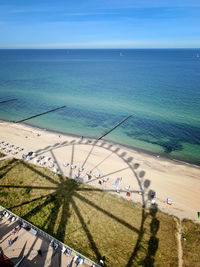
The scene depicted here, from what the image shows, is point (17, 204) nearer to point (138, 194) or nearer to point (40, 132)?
point (138, 194)

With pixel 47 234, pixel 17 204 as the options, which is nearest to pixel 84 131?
pixel 17 204

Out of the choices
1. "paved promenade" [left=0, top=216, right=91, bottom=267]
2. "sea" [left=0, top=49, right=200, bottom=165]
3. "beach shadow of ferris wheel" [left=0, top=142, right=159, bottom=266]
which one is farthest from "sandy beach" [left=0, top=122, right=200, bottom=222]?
"paved promenade" [left=0, top=216, right=91, bottom=267]

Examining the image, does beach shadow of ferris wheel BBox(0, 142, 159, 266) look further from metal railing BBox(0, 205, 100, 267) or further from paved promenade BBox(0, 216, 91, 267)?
paved promenade BBox(0, 216, 91, 267)

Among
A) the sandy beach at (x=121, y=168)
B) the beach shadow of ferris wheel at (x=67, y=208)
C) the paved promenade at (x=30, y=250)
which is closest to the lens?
the paved promenade at (x=30, y=250)

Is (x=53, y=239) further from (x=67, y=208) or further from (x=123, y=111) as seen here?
(x=123, y=111)

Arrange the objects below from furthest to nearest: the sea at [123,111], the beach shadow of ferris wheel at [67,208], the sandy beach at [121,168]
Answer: the sea at [123,111]
the sandy beach at [121,168]
the beach shadow of ferris wheel at [67,208]

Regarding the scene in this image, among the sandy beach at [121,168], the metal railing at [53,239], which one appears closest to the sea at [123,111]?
the sandy beach at [121,168]

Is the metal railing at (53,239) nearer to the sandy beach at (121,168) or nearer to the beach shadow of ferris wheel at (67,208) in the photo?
the beach shadow of ferris wheel at (67,208)

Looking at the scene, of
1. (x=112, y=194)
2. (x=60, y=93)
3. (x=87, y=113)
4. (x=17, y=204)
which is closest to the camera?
(x=17, y=204)

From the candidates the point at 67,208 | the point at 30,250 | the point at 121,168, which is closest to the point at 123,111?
the point at 121,168
